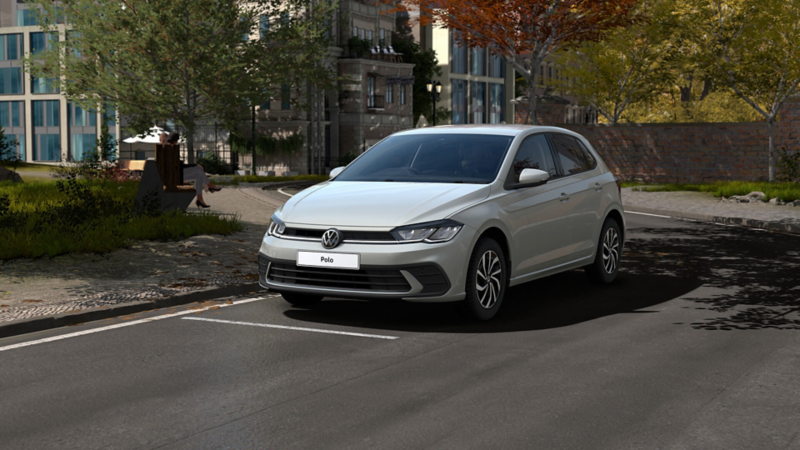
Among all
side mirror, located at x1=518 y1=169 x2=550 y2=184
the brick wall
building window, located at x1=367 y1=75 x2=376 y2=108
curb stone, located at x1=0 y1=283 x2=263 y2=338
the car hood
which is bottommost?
curb stone, located at x1=0 y1=283 x2=263 y2=338

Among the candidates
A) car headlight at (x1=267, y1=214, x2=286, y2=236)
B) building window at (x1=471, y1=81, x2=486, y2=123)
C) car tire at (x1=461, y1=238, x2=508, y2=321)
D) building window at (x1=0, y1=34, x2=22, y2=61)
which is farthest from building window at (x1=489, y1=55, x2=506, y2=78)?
car headlight at (x1=267, y1=214, x2=286, y2=236)

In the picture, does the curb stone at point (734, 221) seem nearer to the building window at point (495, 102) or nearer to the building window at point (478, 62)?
the building window at point (478, 62)

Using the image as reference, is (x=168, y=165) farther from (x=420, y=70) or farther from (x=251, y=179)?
(x=420, y=70)

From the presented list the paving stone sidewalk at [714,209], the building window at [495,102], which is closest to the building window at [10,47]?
the building window at [495,102]

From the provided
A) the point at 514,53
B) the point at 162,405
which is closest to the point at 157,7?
the point at 514,53

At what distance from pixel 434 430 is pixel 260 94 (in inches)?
1142

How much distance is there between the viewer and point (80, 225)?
12.8 m

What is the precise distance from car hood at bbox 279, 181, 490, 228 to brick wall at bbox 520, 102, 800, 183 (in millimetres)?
25332

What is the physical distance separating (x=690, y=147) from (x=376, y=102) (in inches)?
1241

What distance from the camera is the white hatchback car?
802cm

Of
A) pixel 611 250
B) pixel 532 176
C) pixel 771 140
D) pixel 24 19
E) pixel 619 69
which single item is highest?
pixel 24 19

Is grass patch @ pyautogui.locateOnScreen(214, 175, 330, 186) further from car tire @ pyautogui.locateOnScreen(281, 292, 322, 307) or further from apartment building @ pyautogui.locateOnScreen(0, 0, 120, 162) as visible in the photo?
car tire @ pyautogui.locateOnScreen(281, 292, 322, 307)

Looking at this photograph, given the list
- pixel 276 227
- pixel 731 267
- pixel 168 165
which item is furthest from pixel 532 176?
pixel 168 165

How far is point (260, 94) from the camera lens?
109 ft
